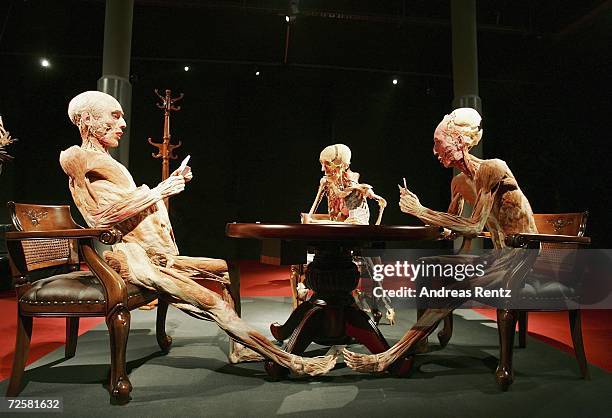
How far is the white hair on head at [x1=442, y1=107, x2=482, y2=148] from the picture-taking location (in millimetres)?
2080

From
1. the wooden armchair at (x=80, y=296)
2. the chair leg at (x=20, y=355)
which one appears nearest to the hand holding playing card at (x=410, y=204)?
the wooden armchair at (x=80, y=296)

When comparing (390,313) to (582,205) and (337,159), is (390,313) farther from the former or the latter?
(582,205)

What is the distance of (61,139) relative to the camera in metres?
6.91

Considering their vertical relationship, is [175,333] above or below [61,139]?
below

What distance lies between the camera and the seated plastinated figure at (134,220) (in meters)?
1.77

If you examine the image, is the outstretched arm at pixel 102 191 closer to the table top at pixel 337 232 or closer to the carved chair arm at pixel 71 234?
the carved chair arm at pixel 71 234

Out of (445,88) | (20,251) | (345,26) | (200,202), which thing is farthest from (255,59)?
(20,251)

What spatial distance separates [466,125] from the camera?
2.08 metres

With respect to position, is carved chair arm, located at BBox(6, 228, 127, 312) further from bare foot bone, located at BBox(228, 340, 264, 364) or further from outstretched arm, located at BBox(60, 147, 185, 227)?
bare foot bone, located at BBox(228, 340, 264, 364)

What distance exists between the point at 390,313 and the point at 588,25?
15.4 feet

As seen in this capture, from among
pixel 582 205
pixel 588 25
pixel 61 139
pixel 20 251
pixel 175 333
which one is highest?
pixel 588 25

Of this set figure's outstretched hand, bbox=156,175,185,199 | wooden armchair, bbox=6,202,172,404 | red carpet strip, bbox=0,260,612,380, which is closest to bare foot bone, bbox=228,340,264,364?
wooden armchair, bbox=6,202,172,404

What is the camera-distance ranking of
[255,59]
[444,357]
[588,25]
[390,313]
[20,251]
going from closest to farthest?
[20,251] < [444,357] < [390,313] < [588,25] < [255,59]

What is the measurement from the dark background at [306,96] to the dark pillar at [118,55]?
6.29ft
